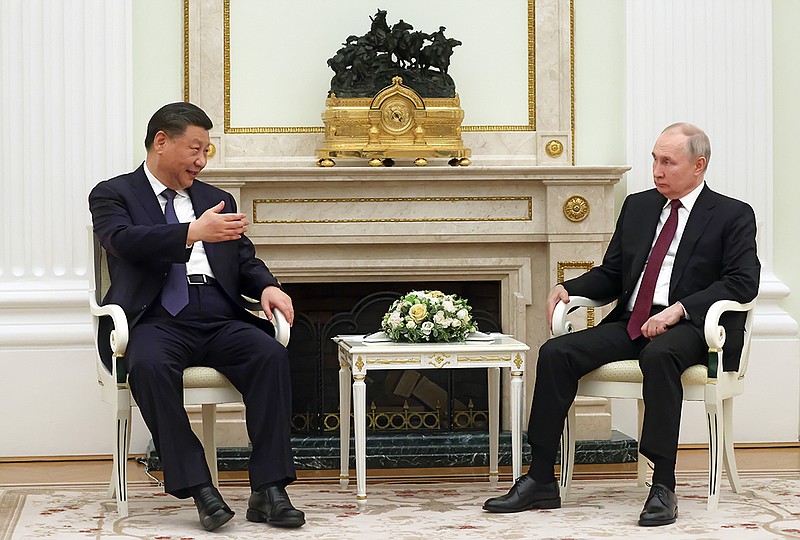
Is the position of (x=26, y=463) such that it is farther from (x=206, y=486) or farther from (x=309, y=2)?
(x=309, y=2)

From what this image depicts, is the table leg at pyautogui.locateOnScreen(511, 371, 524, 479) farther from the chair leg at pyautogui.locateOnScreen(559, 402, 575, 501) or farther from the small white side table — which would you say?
the chair leg at pyautogui.locateOnScreen(559, 402, 575, 501)

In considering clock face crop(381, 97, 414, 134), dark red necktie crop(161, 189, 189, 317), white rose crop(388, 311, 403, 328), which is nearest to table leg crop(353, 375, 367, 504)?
white rose crop(388, 311, 403, 328)

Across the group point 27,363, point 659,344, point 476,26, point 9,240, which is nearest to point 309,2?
point 476,26

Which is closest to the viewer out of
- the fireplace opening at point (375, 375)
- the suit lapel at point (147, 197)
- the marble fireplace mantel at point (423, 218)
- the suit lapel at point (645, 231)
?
the suit lapel at point (147, 197)

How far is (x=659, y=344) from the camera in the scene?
3.93 m

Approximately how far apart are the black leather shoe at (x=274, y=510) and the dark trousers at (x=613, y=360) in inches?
34.5

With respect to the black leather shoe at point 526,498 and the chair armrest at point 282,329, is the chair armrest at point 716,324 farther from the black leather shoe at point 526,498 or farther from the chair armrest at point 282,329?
the chair armrest at point 282,329

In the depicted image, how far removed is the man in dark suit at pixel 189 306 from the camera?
146 inches

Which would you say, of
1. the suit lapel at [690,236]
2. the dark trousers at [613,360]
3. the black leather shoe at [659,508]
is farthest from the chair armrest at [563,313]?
the black leather shoe at [659,508]

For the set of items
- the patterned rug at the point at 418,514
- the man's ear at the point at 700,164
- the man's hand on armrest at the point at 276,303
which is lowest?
the patterned rug at the point at 418,514

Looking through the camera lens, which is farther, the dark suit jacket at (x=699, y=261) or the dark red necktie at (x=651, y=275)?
the dark red necktie at (x=651, y=275)

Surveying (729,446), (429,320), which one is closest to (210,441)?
(429,320)

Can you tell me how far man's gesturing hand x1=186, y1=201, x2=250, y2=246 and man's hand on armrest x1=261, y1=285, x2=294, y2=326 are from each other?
12.4 inches

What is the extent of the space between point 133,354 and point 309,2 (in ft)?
7.09
